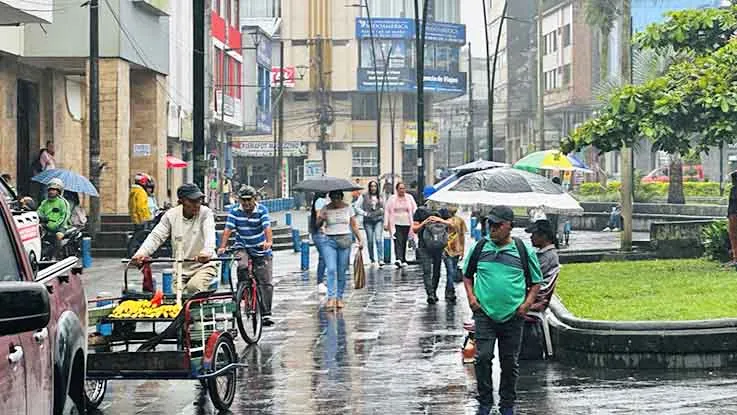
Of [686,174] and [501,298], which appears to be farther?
[686,174]

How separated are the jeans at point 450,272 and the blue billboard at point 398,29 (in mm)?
75661

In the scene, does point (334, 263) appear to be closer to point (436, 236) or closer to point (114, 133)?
point (436, 236)

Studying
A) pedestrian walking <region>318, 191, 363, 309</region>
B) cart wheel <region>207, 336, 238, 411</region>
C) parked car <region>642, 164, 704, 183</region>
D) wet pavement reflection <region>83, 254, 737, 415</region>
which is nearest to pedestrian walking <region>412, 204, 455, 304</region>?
pedestrian walking <region>318, 191, 363, 309</region>

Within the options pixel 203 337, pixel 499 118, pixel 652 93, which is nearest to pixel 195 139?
pixel 652 93

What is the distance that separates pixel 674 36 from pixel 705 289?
5.10 metres

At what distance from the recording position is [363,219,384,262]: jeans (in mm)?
26594

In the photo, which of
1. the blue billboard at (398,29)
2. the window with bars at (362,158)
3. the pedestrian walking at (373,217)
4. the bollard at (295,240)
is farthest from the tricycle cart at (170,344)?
the window with bars at (362,158)

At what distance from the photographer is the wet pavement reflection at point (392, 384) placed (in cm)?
1027

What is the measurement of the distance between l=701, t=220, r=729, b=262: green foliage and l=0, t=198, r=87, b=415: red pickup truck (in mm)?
14077

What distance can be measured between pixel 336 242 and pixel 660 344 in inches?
261

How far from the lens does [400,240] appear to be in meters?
25.5

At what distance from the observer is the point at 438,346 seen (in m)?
13.9

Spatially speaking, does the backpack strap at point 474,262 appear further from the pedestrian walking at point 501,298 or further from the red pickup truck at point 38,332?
the red pickup truck at point 38,332

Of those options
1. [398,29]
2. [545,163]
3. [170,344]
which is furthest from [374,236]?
[398,29]
